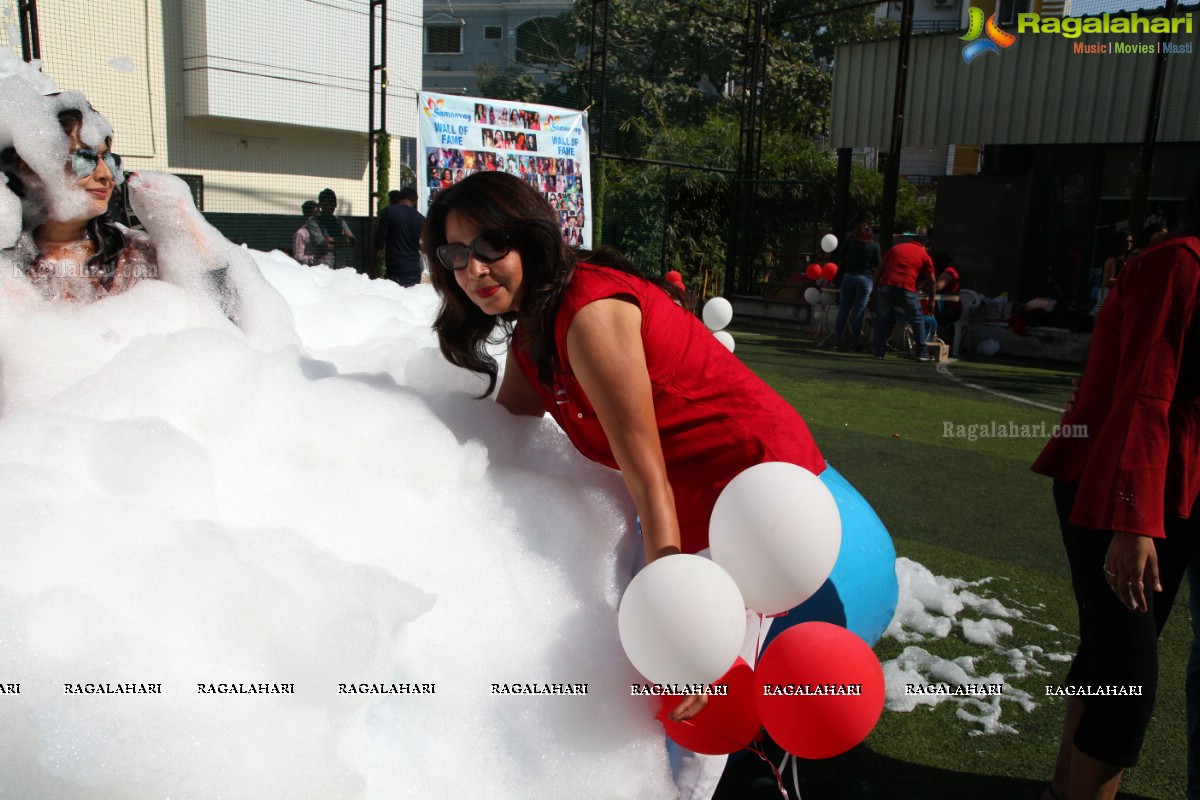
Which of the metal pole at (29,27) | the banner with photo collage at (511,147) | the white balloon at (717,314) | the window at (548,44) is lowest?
the white balloon at (717,314)

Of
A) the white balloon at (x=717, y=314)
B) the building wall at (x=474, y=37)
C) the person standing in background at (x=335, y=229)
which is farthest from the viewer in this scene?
the building wall at (x=474, y=37)

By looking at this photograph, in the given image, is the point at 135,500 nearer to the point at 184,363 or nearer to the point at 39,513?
the point at 39,513

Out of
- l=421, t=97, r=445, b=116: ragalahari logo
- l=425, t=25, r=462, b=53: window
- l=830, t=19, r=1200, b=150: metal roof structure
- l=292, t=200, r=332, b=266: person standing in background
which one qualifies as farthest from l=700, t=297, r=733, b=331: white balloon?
l=425, t=25, r=462, b=53: window

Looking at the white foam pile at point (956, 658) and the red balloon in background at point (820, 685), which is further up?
the red balloon in background at point (820, 685)

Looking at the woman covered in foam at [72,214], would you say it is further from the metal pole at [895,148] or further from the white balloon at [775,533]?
the metal pole at [895,148]

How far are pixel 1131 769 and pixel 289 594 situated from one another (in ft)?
7.55

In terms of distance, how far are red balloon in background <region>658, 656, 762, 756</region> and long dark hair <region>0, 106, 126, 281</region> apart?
5.01ft

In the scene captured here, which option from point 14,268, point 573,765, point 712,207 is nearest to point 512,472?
point 573,765

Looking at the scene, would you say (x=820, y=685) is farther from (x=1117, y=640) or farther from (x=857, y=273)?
(x=857, y=273)

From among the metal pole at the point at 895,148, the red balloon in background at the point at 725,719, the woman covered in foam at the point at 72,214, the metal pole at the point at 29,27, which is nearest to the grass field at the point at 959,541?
the red balloon in background at the point at 725,719

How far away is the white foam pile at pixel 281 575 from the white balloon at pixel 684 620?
0.25 meters

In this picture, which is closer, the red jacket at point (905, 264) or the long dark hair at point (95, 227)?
the long dark hair at point (95, 227)

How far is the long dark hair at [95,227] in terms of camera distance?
6.53 ft

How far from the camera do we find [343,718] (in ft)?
4.97
